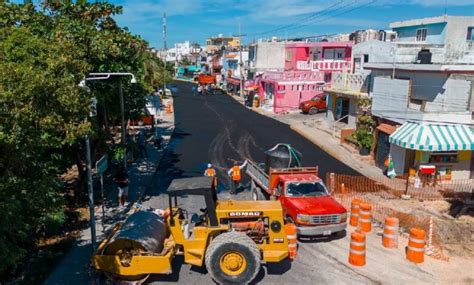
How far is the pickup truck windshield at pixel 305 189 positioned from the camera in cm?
1460

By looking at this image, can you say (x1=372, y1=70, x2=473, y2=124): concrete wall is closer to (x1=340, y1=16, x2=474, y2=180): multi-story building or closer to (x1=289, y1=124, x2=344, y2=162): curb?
(x1=340, y1=16, x2=474, y2=180): multi-story building

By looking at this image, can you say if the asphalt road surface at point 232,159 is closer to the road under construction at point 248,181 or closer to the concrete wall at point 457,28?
the road under construction at point 248,181

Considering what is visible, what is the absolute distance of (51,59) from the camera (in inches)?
419

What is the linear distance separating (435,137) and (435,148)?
0.64 metres

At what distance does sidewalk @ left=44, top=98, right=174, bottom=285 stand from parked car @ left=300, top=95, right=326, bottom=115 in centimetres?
1862

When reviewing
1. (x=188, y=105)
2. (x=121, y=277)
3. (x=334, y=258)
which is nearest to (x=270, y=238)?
(x=334, y=258)

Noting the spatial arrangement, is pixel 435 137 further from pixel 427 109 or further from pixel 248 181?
pixel 248 181

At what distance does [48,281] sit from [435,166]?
1742 centimetres

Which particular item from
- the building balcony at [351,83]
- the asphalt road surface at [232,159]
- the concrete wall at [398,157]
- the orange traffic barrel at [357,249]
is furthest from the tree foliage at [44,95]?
the building balcony at [351,83]

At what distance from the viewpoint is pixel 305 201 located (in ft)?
46.2

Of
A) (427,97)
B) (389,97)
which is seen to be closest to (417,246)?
(427,97)

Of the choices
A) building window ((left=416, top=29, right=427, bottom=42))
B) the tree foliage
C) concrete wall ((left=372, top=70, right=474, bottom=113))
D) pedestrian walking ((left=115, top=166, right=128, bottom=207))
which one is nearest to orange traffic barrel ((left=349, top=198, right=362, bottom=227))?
pedestrian walking ((left=115, top=166, right=128, bottom=207))

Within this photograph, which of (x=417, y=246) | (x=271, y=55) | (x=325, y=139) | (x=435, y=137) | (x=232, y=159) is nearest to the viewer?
(x=417, y=246)

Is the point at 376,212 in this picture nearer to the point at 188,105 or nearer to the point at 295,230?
the point at 295,230
